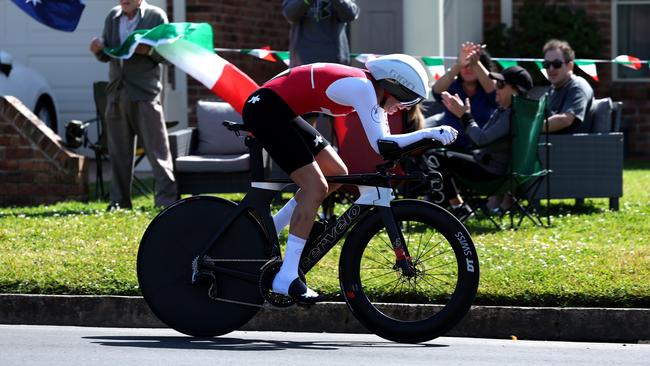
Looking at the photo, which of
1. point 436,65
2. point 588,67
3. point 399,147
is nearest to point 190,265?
point 399,147

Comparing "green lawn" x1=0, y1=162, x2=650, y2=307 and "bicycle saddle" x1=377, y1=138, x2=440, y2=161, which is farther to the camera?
"green lawn" x1=0, y1=162, x2=650, y2=307

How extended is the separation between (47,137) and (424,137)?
719 centimetres

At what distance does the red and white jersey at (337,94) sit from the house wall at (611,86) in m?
12.3

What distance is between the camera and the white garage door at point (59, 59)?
18.8 metres

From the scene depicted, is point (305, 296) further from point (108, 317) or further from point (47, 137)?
point (47, 137)

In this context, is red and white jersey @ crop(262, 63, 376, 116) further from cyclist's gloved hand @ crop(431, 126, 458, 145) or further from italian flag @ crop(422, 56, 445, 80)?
italian flag @ crop(422, 56, 445, 80)

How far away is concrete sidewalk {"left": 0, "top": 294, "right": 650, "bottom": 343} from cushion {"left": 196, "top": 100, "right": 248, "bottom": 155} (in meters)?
5.01

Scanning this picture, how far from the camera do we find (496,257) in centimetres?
991

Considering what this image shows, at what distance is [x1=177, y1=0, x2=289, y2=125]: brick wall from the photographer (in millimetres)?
17969

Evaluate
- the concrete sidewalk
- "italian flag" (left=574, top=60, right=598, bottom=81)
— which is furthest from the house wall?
the concrete sidewalk

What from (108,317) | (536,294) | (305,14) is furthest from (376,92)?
(305,14)

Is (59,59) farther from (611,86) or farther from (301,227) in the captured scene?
(301,227)

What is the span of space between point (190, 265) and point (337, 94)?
1.29 m

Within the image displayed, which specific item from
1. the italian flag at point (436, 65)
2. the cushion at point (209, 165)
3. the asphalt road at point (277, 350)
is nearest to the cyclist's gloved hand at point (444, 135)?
the asphalt road at point (277, 350)
